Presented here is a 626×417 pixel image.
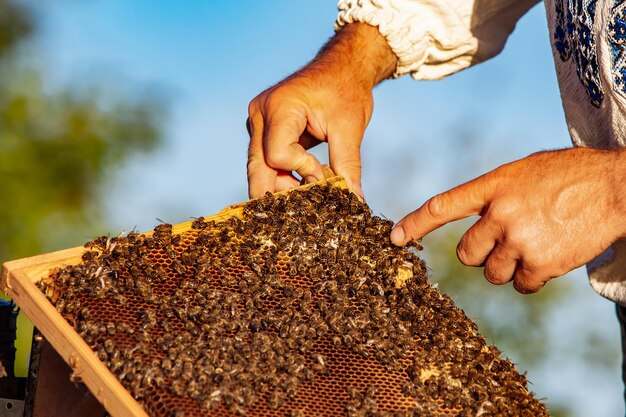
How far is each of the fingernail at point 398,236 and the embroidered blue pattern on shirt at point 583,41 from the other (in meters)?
1.46

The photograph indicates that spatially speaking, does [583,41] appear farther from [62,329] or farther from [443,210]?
[62,329]

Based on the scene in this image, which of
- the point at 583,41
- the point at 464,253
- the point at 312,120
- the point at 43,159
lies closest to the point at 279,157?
the point at 312,120

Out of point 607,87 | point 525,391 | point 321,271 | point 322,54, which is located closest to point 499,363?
point 525,391

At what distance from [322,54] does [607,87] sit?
2.30m

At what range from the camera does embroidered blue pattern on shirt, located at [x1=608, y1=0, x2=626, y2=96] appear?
4.18m

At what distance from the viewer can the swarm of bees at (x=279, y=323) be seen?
3.26 meters

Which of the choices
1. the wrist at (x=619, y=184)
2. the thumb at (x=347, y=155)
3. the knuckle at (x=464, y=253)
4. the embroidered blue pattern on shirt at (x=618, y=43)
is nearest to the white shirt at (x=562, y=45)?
the embroidered blue pattern on shirt at (x=618, y=43)

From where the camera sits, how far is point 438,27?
6168 millimetres

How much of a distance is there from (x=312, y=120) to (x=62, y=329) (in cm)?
250

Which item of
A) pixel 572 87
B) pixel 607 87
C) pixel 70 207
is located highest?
pixel 70 207

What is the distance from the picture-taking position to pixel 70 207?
15.8 metres

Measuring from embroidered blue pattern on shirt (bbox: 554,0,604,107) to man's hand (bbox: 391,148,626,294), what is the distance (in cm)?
56

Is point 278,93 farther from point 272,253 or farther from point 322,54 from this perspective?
point 272,253

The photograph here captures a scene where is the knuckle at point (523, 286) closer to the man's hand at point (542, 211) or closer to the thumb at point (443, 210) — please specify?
the man's hand at point (542, 211)
